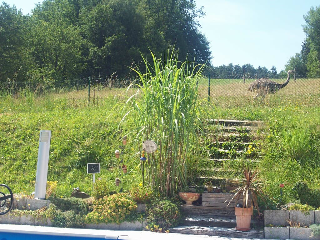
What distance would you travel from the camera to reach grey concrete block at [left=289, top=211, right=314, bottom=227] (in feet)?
18.6

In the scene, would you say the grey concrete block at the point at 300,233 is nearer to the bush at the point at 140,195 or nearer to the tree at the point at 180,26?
the bush at the point at 140,195

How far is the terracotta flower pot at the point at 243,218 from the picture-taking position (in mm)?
5758

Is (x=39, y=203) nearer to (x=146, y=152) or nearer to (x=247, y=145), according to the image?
(x=146, y=152)

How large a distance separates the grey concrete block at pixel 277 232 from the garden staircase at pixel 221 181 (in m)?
0.13

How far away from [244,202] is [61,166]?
4.58 metres

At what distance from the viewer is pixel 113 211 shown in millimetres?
6102

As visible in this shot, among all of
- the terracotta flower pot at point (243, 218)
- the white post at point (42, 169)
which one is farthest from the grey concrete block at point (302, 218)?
the white post at point (42, 169)

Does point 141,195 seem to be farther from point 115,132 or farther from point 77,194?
point 115,132

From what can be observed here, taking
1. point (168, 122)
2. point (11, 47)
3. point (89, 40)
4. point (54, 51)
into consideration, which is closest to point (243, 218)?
point (168, 122)

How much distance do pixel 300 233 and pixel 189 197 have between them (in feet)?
5.93

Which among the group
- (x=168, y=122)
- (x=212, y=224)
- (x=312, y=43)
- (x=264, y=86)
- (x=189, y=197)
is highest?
(x=312, y=43)

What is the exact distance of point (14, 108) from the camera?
13.3 m

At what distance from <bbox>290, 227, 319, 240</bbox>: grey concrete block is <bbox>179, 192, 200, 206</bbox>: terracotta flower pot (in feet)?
5.25

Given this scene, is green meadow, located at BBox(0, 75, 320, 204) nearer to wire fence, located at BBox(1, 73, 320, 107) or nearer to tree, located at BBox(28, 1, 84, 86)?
wire fence, located at BBox(1, 73, 320, 107)
